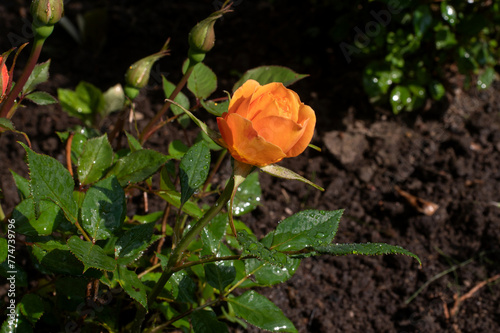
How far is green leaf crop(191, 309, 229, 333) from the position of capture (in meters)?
0.90

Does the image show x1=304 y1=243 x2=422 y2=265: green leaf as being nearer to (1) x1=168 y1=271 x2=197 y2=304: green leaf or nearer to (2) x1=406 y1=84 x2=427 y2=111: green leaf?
(1) x1=168 y1=271 x2=197 y2=304: green leaf

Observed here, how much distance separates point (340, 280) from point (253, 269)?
0.75 m

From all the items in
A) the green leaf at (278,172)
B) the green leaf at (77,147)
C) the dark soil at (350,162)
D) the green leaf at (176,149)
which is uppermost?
the green leaf at (278,172)

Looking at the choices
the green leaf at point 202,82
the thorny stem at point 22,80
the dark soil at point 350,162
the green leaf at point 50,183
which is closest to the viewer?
the green leaf at point 50,183

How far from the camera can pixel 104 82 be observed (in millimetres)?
2166

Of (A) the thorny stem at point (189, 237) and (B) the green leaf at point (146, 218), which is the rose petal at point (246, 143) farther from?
(B) the green leaf at point (146, 218)

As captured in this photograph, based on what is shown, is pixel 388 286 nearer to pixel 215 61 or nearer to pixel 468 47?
pixel 468 47

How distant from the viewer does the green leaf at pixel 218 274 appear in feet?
3.11

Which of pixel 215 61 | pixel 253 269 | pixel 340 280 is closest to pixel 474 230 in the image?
pixel 340 280

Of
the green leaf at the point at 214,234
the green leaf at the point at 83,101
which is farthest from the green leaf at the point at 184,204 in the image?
the green leaf at the point at 83,101

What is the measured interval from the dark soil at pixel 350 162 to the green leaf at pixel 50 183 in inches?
36.1

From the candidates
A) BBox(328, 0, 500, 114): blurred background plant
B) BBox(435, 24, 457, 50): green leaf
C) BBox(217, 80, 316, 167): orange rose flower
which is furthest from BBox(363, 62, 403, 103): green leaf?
BBox(217, 80, 316, 167): orange rose flower

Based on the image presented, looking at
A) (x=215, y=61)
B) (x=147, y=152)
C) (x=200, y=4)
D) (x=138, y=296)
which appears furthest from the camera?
(x=200, y=4)

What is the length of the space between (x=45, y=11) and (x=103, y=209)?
0.37 metres
